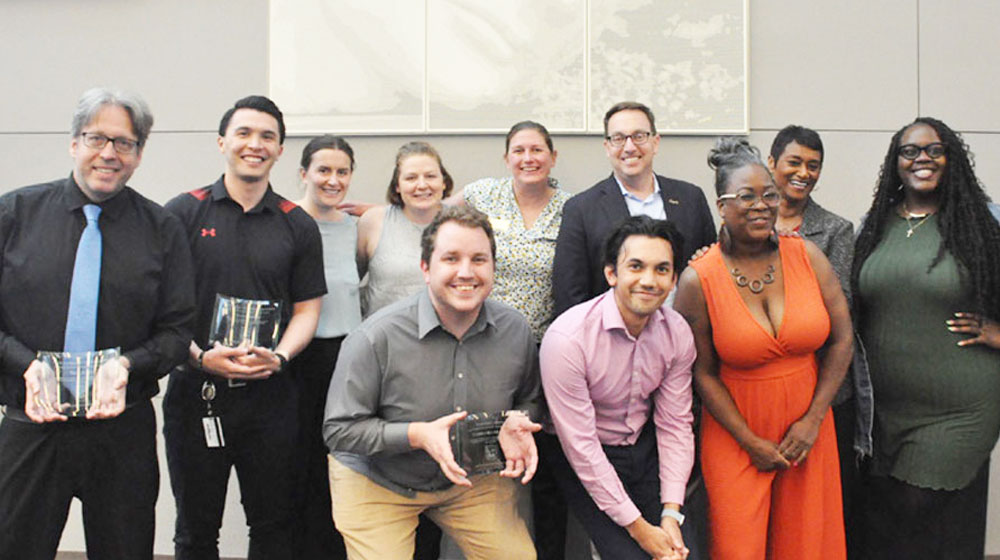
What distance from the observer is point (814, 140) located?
132 inches

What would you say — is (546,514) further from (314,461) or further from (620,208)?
(620,208)

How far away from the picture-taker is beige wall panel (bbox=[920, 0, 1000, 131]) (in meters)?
4.30

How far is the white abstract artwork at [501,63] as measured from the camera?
4258mm

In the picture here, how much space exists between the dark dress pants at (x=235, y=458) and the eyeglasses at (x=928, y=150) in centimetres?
284

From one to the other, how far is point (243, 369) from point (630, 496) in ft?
5.25

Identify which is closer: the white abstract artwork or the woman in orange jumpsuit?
the woman in orange jumpsuit

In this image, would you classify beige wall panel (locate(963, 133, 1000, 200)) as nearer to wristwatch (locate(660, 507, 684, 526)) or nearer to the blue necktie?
wristwatch (locate(660, 507, 684, 526))

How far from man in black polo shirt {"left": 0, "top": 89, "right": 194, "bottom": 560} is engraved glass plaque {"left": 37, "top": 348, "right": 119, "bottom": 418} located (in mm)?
16

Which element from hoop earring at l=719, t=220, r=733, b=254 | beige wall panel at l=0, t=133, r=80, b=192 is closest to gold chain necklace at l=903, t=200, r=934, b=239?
hoop earring at l=719, t=220, r=733, b=254

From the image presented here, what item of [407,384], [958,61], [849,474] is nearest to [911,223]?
[849,474]

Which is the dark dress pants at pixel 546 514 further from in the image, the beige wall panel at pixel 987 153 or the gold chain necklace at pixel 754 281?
the beige wall panel at pixel 987 153

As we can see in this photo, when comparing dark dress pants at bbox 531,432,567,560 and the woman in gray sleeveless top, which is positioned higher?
the woman in gray sleeveless top

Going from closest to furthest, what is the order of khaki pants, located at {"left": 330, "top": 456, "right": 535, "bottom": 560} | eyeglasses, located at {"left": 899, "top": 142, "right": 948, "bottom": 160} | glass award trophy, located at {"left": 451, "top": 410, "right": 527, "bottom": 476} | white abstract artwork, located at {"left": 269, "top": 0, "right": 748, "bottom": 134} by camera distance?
glass award trophy, located at {"left": 451, "top": 410, "right": 527, "bottom": 476}, khaki pants, located at {"left": 330, "top": 456, "right": 535, "bottom": 560}, eyeglasses, located at {"left": 899, "top": 142, "right": 948, "bottom": 160}, white abstract artwork, located at {"left": 269, "top": 0, "right": 748, "bottom": 134}

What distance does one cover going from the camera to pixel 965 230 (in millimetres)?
2871
